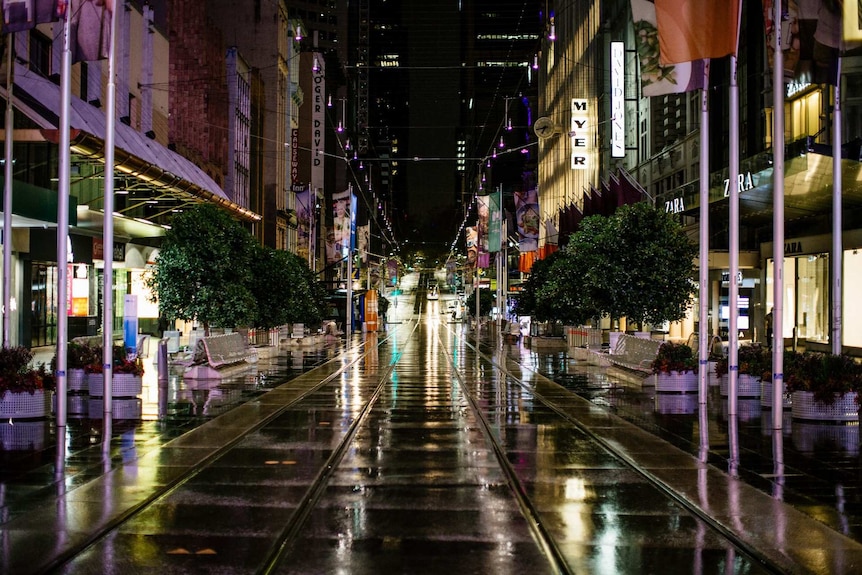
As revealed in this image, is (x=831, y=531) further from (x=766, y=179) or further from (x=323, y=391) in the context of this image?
(x=766, y=179)

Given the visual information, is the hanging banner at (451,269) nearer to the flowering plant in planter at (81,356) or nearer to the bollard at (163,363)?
the bollard at (163,363)

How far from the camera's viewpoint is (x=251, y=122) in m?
73.4

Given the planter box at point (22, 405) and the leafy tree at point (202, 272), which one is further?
the leafy tree at point (202, 272)

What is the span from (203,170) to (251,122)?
65.0ft

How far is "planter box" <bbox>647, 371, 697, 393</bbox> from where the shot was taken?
69.9 ft

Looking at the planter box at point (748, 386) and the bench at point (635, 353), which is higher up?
the bench at point (635, 353)

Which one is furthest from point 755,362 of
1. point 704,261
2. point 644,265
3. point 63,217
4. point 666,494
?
point 63,217

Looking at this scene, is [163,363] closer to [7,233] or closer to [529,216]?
[7,233]

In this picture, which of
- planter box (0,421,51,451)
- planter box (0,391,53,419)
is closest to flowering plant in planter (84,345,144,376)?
planter box (0,391,53,419)

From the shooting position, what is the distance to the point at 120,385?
1920cm

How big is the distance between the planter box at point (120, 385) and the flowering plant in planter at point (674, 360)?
11678 mm

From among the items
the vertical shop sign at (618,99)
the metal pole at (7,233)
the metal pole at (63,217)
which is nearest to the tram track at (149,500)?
the metal pole at (63,217)

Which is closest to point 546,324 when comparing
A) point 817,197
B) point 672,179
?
point 672,179

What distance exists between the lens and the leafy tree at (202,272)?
94.0ft
